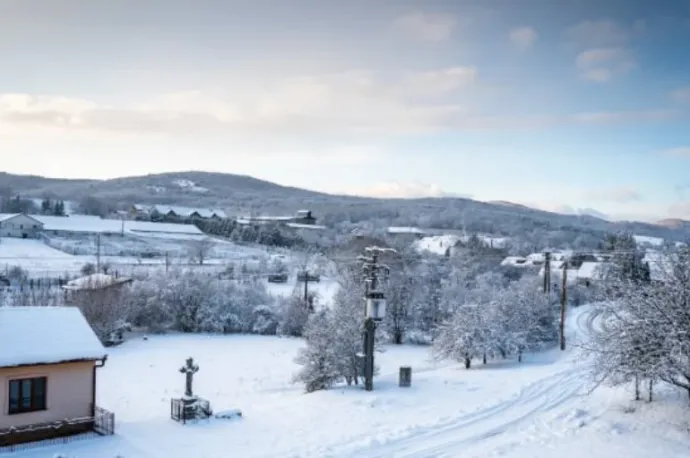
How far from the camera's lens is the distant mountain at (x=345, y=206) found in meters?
137

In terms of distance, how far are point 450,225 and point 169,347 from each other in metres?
106

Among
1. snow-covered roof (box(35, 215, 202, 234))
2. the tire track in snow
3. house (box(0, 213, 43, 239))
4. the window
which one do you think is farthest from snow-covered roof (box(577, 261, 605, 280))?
house (box(0, 213, 43, 239))

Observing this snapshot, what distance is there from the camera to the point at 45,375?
1650 centimetres

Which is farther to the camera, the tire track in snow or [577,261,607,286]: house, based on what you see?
[577,261,607,286]: house

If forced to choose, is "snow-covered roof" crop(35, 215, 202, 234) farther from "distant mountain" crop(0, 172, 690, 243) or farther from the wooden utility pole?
the wooden utility pole

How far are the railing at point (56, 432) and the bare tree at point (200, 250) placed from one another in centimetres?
5261

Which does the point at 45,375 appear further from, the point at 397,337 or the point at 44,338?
the point at 397,337

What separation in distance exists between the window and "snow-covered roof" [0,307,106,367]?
0.61 metres

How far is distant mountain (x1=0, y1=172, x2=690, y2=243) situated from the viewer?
137m

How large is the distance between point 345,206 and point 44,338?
500 feet

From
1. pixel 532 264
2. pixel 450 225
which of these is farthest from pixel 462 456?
pixel 450 225

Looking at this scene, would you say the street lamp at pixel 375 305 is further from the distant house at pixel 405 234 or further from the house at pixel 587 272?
the distant house at pixel 405 234

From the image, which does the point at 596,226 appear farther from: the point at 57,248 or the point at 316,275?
the point at 57,248

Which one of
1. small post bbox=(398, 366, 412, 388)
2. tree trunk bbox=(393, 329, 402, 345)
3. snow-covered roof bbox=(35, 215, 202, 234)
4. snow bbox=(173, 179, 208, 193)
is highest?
snow bbox=(173, 179, 208, 193)
